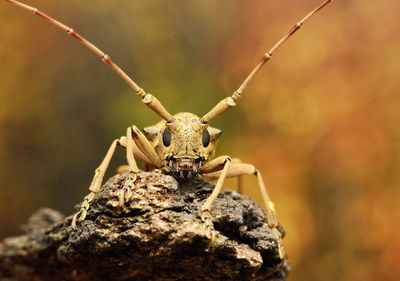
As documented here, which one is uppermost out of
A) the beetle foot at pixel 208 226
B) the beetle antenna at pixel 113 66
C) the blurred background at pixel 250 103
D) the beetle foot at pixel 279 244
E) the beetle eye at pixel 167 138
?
the blurred background at pixel 250 103

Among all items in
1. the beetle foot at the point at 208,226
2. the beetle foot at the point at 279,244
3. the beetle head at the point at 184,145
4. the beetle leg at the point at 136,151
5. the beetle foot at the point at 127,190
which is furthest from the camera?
the beetle head at the point at 184,145

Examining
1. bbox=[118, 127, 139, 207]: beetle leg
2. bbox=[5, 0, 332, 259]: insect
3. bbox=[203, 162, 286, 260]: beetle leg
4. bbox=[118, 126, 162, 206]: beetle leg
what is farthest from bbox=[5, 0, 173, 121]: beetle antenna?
bbox=[203, 162, 286, 260]: beetle leg

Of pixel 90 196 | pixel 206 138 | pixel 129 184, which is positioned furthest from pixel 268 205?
pixel 90 196

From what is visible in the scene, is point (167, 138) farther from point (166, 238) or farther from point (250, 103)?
point (250, 103)

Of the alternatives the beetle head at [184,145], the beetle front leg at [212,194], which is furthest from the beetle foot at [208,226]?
the beetle head at [184,145]

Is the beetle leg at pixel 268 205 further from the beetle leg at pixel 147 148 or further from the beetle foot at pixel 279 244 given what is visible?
the beetle leg at pixel 147 148

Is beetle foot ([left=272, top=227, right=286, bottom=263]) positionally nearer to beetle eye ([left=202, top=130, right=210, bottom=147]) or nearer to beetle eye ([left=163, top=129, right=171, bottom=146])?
beetle eye ([left=202, top=130, right=210, bottom=147])
